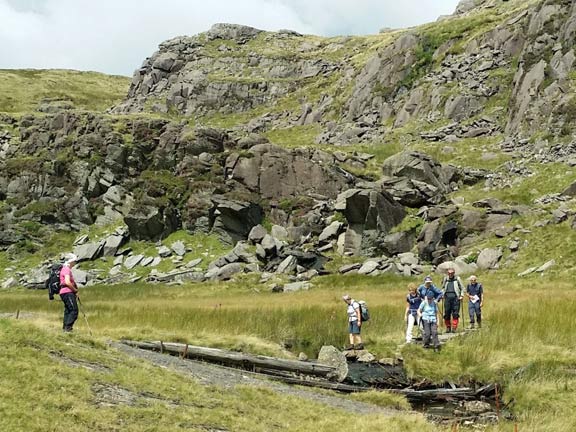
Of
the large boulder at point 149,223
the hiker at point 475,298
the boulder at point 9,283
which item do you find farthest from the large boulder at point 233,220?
the hiker at point 475,298

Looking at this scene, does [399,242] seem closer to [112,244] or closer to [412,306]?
[412,306]

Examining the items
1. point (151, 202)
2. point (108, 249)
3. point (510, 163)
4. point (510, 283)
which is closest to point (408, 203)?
point (510, 163)

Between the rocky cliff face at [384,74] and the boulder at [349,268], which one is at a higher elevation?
the rocky cliff face at [384,74]

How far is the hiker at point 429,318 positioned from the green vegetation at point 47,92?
13654cm

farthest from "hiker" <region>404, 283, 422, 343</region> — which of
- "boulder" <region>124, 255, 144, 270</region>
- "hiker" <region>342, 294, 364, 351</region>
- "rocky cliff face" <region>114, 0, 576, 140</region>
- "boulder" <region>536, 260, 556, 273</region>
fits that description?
"rocky cliff face" <region>114, 0, 576, 140</region>

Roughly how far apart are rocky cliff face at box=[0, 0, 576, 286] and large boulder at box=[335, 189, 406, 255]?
131mm

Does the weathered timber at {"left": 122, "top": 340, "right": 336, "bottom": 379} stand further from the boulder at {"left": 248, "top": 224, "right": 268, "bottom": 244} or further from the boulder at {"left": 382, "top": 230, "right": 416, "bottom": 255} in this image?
the boulder at {"left": 248, "top": 224, "right": 268, "bottom": 244}

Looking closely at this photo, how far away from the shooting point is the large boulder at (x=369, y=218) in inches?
1938

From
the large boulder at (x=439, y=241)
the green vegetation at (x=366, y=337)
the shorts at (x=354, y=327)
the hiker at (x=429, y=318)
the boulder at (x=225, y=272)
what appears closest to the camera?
the green vegetation at (x=366, y=337)

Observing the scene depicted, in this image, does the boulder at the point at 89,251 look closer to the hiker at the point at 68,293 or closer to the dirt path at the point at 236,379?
the dirt path at the point at 236,379

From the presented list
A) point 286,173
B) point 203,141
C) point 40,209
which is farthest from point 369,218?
point 40,209

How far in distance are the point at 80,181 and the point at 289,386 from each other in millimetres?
56750

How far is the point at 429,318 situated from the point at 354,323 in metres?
3.26

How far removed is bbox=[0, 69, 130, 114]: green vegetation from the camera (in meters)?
148
